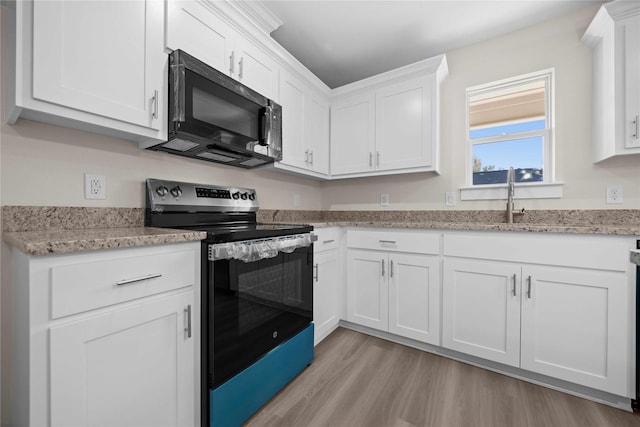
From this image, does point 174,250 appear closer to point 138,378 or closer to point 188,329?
point 188,329

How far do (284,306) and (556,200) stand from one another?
2177mm

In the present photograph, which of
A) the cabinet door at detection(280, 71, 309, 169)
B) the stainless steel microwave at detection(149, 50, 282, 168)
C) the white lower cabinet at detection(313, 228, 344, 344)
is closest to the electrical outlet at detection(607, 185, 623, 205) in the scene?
the white lower cabinet at detection(313, 228, 344, 344)

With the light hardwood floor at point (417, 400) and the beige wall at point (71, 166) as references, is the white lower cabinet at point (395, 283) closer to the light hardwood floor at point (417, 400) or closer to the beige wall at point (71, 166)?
the light hardwood floor at point (417, 400)

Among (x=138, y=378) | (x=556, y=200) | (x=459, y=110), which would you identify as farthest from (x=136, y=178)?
Answer: (x=556, y=200)

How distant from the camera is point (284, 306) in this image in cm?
159

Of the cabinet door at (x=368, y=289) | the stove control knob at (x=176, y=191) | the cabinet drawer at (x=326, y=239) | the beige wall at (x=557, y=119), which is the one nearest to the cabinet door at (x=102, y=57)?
the stove control knob at (x=176, y=191)

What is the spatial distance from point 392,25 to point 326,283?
213 centimetres

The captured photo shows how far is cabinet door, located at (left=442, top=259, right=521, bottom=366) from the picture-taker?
1.69 metres

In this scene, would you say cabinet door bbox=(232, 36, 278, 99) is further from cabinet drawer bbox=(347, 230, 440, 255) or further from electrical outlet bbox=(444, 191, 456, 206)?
electrical outlet bbox=(444, 191, 456, 206)

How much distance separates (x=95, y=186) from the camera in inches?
53.4

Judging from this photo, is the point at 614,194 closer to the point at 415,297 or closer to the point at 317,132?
the point at 415,297

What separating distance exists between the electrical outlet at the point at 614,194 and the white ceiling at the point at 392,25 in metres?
1.35

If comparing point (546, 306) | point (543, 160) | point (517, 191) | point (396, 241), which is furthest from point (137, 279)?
point (543, 160)

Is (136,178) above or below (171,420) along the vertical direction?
above
